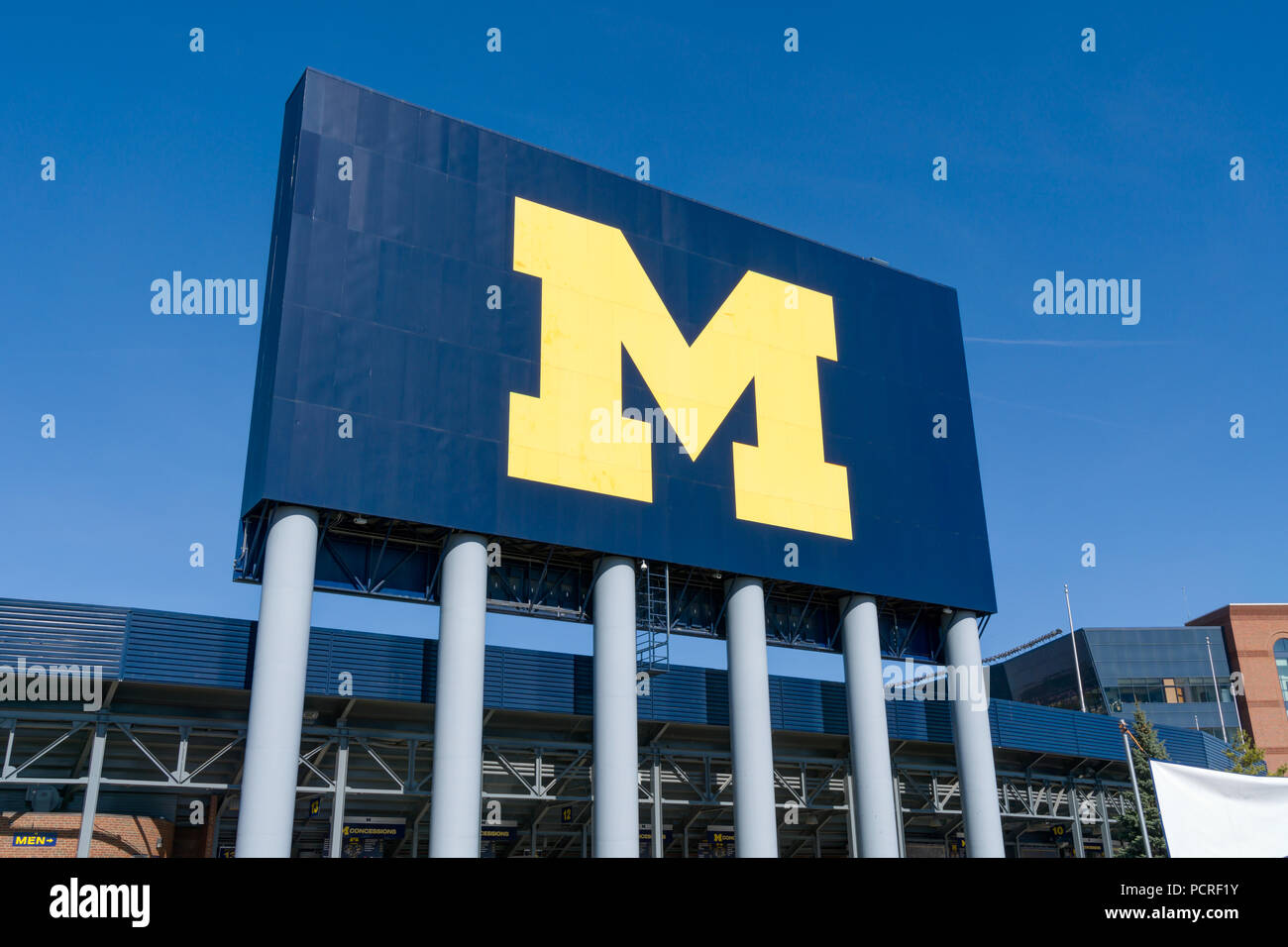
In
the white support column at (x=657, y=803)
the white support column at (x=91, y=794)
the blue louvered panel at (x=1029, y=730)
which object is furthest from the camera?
the blue louvered panel at (x=1029, y=730)

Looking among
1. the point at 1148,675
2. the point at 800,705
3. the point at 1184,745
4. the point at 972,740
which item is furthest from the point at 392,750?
the point at 1148,675

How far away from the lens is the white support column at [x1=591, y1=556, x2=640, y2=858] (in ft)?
86.3

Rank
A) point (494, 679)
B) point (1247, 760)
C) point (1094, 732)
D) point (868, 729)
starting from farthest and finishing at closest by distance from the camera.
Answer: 1. point (1247, 760)
2. point (1094, 732)
3. point (868, 729)
4. point (494, 679)

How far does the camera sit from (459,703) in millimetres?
25188

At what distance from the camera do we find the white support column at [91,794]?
23156mm

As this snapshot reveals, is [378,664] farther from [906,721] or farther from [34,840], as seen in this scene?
[906,721]

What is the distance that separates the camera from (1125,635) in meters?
95.1

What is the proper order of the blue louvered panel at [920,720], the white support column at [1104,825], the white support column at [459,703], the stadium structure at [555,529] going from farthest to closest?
the white support column at [1104,825], the blue louvered panel at [920,720], the stadium structure at [555,529], the white support column at [459,703]

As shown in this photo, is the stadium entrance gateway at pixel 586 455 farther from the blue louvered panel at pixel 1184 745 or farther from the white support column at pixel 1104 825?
the blue louvered panel at pixel 1184 745

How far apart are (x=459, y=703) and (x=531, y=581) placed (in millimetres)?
5716

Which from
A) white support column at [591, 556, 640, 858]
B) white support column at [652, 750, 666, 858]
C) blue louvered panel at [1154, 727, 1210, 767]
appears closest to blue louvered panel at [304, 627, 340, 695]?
white support column at [591, 556, 640, 858]

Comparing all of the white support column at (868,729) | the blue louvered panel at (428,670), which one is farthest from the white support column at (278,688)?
the white support column at (868,729)

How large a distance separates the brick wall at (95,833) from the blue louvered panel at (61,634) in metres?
3.52
